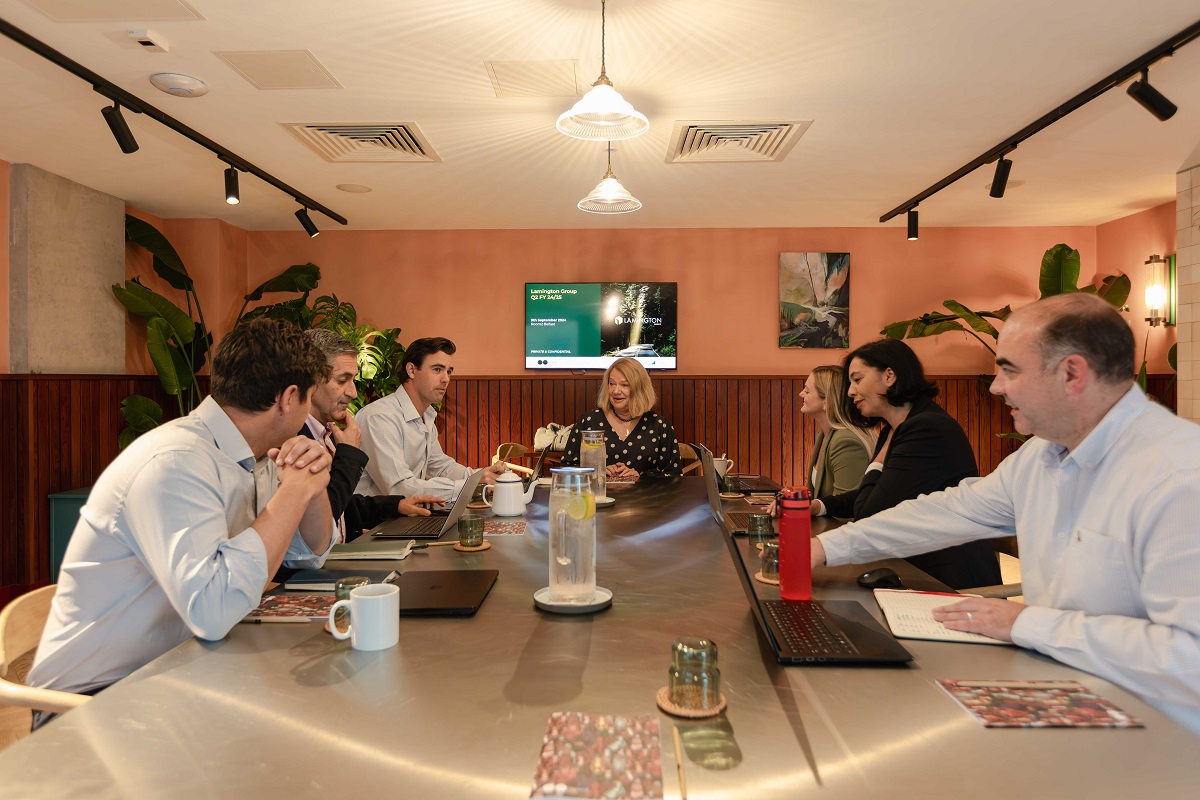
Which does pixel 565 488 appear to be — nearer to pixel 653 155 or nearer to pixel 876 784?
pixel 876 784

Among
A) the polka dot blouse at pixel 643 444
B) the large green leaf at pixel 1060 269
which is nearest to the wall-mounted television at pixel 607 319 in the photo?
the polka dot blouse at pixel 643 444

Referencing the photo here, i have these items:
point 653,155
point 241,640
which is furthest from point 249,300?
point 241,640

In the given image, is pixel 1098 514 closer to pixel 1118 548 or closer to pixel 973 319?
pixel 1118 548

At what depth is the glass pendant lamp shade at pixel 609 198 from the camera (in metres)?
4.04

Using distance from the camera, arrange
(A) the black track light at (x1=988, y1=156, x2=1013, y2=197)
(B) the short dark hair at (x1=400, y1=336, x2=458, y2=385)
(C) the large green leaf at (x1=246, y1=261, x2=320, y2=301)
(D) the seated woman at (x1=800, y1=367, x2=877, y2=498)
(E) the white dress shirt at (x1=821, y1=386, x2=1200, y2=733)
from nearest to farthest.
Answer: (E) the white dress shirt at (x1=821, y1=386, x2=1200, y2=733), (D) the seated woman at (x1=800, y1=367, x2=877, y2=498), (B) the short dark hair at (x1=400, y1=336, x2=458, y2=385), (A) the black track light at (x1=988, y1=156, x2=1013, y2=197), (C) the large green leaf at (x1=246, y1=261, x2=320, y2=301)

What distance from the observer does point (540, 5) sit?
300cm

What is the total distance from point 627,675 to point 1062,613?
0.76 m

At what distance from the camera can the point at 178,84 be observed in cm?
365

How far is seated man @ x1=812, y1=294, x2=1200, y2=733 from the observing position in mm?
1202

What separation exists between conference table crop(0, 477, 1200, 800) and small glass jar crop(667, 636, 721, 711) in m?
0.03

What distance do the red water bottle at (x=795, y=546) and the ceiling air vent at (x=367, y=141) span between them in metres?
3.54

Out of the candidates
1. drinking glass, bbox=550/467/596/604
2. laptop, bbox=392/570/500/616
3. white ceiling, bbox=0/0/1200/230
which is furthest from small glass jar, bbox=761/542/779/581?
white ceiling, bbox=0/0/1200/230

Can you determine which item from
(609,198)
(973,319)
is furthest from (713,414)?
(609,198)

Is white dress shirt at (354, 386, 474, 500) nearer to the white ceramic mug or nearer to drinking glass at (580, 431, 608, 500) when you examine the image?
drinking glass at (580, 431, 608, 500)
